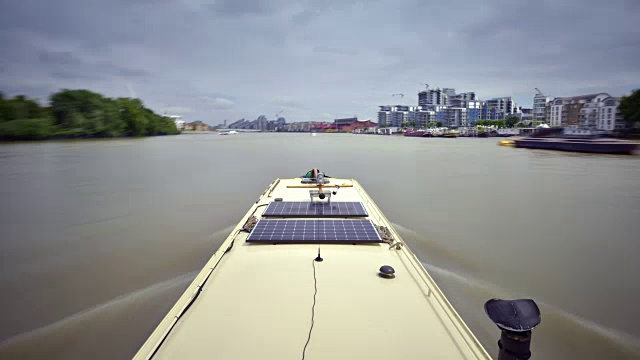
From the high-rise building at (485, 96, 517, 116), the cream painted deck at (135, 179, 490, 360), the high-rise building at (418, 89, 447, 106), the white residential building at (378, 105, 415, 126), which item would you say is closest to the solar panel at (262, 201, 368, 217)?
the cream painted deck at (135, 179, 490, 360)

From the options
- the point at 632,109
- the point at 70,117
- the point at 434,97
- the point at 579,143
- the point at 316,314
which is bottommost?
the point at 579,143

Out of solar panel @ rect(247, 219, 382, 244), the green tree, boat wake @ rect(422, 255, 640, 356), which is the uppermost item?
the green tree

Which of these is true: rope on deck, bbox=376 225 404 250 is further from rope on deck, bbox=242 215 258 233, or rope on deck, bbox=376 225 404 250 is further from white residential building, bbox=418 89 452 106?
white residential building, bbox=418 89 452 106

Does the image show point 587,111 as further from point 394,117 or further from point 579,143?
point 394,117

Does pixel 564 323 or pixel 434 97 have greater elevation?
pixel 434 97

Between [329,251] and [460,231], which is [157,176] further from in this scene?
[329,251]

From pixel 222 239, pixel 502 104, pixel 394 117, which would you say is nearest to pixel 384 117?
pixel 394 117

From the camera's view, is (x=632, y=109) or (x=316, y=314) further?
(x=632, y=109)

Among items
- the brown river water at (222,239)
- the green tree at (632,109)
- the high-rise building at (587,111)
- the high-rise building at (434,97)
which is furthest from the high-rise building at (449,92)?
the brown river water at (222,239)
